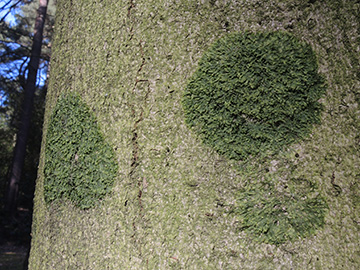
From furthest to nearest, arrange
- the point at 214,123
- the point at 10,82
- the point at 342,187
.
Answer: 1. the point at 10,82
2. the point at 214,123
3. the point at 342,187

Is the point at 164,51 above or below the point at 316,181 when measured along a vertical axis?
above

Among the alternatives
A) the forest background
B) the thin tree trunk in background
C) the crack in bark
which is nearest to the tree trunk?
the crack in bark

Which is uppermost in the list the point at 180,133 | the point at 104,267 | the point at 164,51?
the point at 164,51

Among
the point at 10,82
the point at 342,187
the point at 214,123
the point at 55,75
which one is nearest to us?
the point at 342,187

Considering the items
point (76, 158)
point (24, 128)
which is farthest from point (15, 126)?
point (76, 158)

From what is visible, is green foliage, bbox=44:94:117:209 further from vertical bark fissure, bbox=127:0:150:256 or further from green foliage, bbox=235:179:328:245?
green foliage, bbox=235:179:328:245

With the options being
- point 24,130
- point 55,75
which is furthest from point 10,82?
point 55,75

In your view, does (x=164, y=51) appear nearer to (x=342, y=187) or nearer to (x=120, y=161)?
(x=120, y=161)
